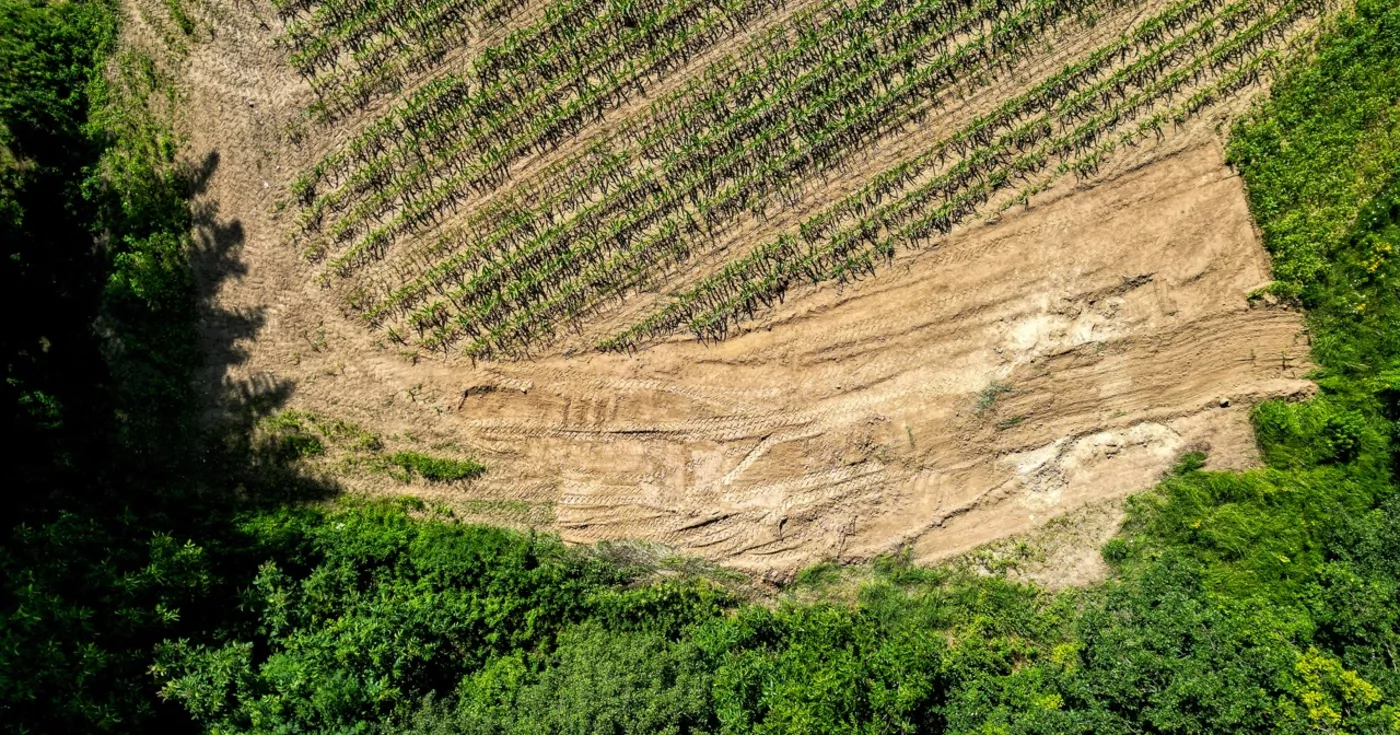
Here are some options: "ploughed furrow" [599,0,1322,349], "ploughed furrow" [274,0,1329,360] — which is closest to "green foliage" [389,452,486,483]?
"ploughed furrow" [274,0,1329,360]

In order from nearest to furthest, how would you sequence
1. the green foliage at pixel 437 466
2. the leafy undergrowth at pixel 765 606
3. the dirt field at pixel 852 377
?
the leafy undergrowth at pixel 765 606 → the dirt field at pixel 852 377 → the green foliage at pixel 437 466

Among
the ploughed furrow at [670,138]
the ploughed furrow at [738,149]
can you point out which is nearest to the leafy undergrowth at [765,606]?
the ploughed furrow at [670,138]

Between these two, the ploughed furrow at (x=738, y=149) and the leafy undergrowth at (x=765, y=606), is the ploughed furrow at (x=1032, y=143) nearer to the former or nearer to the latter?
the ploughed furrow at (x=738, y=149)

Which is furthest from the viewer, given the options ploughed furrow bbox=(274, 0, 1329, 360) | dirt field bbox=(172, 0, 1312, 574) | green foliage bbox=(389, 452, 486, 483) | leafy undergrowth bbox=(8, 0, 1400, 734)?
green foliage bbox=(389, 452, 486, 483)

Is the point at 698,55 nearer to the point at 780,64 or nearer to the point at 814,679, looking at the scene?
the point at 780,64

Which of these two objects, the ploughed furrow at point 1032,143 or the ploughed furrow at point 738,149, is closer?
the ploughed furrow at point 1032,143

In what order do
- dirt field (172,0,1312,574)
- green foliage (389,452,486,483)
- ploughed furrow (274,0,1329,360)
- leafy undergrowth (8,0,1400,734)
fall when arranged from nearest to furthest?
leafy undergrowth (8,0,1400,734), dirt field (172,0,1312,574), ploughed furrow (274,0,1329,360), green foliage (389,452,486,483)

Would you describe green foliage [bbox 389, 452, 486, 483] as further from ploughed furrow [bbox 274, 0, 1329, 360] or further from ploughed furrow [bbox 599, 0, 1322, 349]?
ploughed furrow [bbox 599, 0, 1322, 349]

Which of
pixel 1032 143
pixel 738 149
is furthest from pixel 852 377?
pixel 1032 143

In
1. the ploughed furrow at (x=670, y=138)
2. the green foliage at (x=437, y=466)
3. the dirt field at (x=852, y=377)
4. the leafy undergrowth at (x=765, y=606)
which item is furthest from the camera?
the green foliage at (x=437, y=466)
